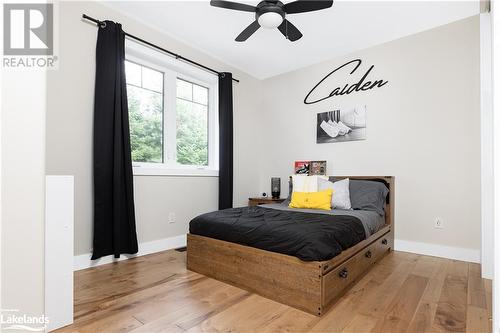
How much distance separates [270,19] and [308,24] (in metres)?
0.86

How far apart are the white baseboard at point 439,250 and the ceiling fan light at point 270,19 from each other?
268cm

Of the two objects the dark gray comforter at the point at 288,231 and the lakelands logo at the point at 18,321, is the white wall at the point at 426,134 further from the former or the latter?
the lakelands logo at the point at 18,321

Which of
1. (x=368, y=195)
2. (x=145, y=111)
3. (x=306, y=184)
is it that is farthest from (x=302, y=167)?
(x=145, y=111)

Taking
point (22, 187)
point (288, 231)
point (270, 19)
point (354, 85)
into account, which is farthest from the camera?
point (354, 85)

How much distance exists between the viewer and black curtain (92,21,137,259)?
8.02 ft

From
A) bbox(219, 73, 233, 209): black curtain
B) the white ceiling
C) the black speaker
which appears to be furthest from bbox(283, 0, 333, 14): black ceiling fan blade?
the black speaker

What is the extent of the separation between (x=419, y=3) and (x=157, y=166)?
125 inches

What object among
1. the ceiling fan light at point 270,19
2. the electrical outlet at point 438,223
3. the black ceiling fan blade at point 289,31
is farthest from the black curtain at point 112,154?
the electrical outlet at point 438,223

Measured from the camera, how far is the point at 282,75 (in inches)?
166

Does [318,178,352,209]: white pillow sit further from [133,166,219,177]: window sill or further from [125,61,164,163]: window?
[125,61,164,163]: window

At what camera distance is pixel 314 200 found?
284 cm

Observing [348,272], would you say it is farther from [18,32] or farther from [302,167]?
[18,32]

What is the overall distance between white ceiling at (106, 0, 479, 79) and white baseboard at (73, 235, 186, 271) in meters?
2.41

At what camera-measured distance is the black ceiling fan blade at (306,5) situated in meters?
2.04
